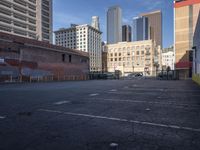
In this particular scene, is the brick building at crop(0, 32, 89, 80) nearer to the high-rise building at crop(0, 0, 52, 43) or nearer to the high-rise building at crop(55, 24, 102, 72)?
the high-rise building at crop(0, 0, 52, 43)

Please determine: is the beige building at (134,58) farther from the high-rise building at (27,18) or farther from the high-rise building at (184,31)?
the high-rise building at (184,31)

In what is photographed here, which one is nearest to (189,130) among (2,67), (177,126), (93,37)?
(177,126)

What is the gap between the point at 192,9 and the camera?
200 ft

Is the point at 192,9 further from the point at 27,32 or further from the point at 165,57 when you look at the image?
the point at 165,57

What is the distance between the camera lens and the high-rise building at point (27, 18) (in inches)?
2928

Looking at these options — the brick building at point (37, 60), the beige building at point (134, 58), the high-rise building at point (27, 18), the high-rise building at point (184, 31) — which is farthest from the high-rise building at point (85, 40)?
the brick building at point (37, 60)

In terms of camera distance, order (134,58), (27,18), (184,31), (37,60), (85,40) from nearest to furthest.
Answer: (37,60), (184,31), (27,18), (134,58), (85,40)

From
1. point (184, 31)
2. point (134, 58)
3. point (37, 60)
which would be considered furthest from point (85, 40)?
point (37, 60)

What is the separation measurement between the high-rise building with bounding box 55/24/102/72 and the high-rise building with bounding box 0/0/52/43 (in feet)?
119

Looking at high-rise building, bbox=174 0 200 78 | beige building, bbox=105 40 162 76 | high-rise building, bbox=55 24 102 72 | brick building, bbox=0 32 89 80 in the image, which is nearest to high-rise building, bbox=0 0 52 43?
brick building, bbox=0 32 89 80

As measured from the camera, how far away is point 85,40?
131 meters

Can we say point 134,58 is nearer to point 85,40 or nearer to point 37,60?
point 85,40

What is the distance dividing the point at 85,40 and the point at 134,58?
109ft

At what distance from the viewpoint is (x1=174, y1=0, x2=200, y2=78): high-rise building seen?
60.2 meters
